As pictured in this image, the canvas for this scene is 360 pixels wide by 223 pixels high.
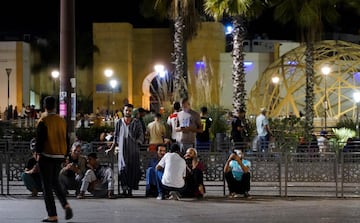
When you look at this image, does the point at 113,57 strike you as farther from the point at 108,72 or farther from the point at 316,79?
the point at 316,79

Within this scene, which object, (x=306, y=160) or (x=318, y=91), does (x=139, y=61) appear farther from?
(x=306, y=160)

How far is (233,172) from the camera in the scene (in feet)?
43.4

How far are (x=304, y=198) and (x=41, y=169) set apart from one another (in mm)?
5516

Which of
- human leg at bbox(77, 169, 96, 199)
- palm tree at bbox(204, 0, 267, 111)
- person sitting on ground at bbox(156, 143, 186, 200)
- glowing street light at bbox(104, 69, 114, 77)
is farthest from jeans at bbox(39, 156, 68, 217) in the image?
glowing street light at bbox(104, 69, 114, 77)

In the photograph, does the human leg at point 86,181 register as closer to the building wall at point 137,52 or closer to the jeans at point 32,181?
the jeans at point 32,181

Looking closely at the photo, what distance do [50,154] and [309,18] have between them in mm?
19572

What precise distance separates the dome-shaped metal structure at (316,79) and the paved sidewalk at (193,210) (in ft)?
77.4

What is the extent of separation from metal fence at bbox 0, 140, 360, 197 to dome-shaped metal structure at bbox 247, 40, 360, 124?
21659 mm

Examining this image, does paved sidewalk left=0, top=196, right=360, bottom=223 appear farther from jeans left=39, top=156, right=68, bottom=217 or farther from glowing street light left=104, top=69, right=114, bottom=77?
glowing street light left=104, top=69, right=114, bottom=77

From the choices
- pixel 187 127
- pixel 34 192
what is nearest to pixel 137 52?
pixel 187 127

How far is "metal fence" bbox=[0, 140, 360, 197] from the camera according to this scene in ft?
45.5

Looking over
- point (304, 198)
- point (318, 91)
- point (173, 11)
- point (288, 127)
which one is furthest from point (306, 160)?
point (318, 91)

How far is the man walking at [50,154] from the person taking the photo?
9.98 m

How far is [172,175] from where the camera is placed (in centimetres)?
1270
